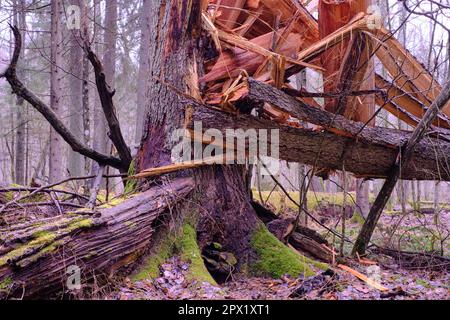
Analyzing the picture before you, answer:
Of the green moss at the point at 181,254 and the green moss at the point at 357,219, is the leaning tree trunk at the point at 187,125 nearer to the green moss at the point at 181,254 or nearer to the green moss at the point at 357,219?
the green moss at the point at 181,254

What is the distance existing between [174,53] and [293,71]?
1.31 m

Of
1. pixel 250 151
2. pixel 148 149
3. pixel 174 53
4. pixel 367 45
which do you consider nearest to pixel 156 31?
pixel 174 53

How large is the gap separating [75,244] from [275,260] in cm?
199

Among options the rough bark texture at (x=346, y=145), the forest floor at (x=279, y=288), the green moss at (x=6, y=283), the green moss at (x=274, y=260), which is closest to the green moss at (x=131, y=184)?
the forest floor at (x=279, y=288)

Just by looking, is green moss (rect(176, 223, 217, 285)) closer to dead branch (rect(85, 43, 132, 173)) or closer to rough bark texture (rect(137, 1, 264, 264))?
rough bark texture (rect(137, 1, 264, 264))

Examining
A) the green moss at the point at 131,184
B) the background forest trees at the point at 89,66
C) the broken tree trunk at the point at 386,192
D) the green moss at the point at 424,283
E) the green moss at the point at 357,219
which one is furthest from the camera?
the green moss at the point at 357,219

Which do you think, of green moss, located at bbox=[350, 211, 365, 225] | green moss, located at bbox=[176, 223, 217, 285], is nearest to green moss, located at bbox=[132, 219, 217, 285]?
green moss, located at bbox=[176, 223, 217, 285]

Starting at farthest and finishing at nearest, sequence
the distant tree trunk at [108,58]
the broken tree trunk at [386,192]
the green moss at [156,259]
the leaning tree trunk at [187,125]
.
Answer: the distant tree trunk at [108,58]
the broken tree trunk at [386,192]
the leaning tree trunk at [187,125]
the green moss at [156,259]

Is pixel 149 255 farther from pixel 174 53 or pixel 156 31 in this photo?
pixel 156 31

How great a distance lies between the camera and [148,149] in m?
4.16

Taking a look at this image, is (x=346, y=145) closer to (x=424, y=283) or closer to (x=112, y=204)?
(x=424, y=283)

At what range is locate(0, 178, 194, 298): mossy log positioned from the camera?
98.0 inches

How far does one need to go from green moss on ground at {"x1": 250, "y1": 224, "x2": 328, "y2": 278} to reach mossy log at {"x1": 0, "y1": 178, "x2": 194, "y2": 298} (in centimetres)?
109

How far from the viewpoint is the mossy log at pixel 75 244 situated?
2488mm
